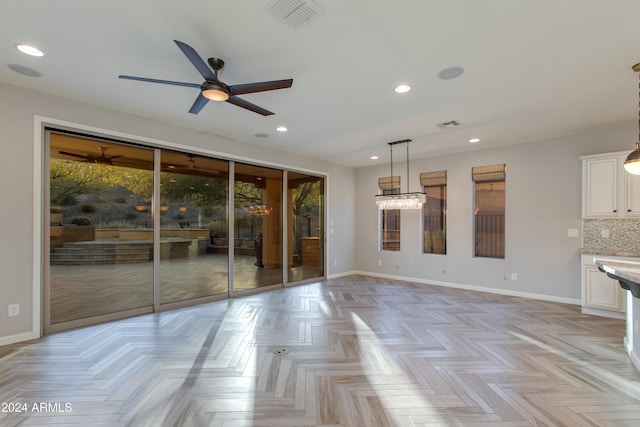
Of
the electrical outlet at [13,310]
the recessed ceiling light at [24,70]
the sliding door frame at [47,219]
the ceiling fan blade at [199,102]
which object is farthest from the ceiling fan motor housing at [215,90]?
the electrical outlet at [13,310]

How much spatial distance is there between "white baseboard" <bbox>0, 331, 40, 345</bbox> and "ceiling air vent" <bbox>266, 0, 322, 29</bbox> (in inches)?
168

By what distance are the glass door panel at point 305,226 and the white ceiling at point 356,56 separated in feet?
8.21

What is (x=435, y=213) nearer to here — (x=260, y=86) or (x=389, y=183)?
(x=389, y=183)

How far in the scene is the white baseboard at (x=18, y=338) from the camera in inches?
127

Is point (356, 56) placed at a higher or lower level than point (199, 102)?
higher

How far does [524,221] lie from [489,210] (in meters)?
0.68

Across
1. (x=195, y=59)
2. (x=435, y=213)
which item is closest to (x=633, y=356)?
Result: (x=435, y=213)

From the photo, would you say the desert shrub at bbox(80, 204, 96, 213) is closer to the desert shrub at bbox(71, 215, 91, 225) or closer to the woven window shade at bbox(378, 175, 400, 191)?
the desert shrub at bbox(71, 215, 91, 225)

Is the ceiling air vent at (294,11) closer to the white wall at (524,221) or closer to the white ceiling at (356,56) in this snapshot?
the white ceiling at (356,56)

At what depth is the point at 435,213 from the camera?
6.67 meters

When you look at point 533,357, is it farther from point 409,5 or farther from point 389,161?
point 389,161

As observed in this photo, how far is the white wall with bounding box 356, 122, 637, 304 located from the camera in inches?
195

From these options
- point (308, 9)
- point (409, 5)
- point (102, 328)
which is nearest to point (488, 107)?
point (409, 5)

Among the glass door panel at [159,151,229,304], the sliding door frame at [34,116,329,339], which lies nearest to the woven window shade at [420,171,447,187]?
the glass door panel at [159,151,229,304]
